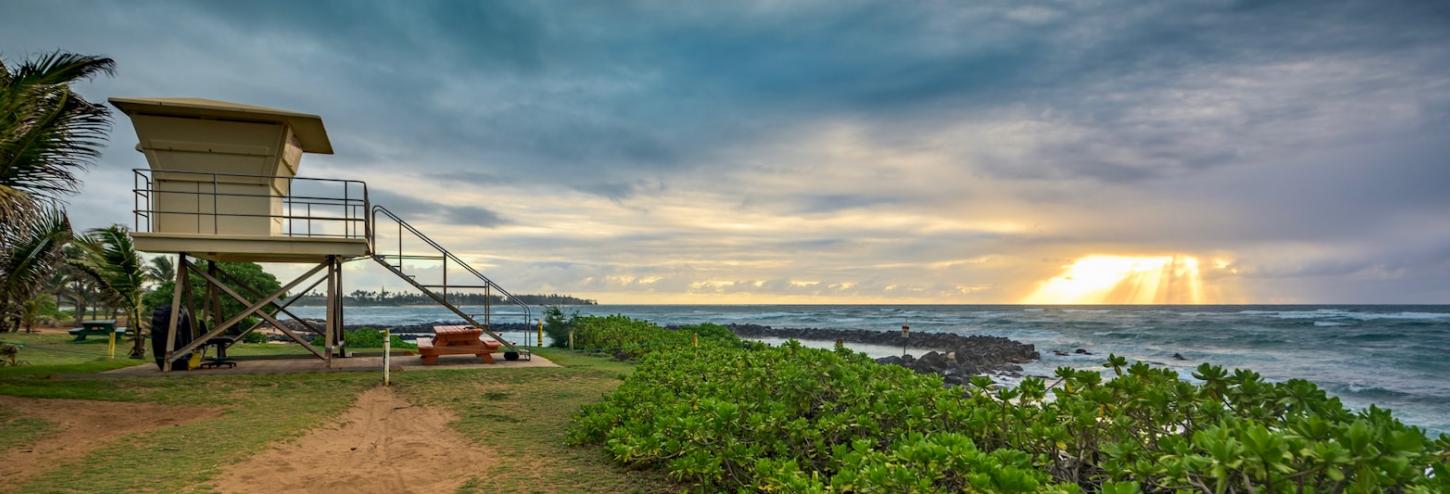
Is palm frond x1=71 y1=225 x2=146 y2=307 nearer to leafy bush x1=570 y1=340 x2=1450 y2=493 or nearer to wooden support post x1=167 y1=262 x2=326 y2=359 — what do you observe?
wooden support post x1=167 y1=262 x2=326 y2=359

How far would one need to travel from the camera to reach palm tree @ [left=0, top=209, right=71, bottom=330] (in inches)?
468

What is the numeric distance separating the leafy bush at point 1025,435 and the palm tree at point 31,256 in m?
11.6

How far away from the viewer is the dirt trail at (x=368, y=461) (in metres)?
6.72

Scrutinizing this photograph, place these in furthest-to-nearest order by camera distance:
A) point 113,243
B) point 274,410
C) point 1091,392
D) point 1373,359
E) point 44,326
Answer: point 44,326 → point 1373,359 → point 113,243 → point 274,410 → point 1091,392

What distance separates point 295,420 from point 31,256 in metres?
7.06

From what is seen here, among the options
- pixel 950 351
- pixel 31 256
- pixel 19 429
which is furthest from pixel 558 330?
pixel 19 429

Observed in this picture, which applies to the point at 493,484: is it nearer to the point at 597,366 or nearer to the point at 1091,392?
the point at 1091,392

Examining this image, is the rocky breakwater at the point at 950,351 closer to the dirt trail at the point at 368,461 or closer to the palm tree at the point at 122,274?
the dirt trail at the point at 368,461

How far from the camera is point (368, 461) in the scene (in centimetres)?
767

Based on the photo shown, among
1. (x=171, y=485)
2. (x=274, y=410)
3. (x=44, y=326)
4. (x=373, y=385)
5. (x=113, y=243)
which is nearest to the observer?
(x=171, y=485)

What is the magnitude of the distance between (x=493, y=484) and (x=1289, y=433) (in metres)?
6.15

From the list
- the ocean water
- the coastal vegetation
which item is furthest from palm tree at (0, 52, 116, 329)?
the ocean water

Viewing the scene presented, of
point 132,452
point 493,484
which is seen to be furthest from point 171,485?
point 493,484

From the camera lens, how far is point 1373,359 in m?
27.5
